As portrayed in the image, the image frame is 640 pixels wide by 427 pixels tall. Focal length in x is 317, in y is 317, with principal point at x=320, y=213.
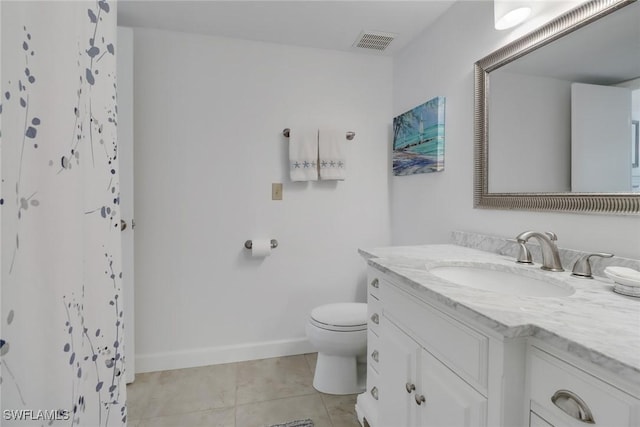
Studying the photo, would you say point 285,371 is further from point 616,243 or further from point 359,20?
point 359,20

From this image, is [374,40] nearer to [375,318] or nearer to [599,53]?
[599,53]

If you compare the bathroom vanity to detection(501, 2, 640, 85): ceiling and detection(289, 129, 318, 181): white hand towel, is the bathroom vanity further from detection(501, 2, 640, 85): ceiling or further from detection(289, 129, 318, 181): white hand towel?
detection(289, 129, 318, 181): white hand towel

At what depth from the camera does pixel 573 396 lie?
0.56 m

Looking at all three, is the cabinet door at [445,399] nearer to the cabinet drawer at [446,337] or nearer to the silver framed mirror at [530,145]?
the cabinet drawer at [446,337]

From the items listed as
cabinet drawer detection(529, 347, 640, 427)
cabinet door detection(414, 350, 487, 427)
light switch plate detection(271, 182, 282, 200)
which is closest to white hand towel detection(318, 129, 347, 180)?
light switch plate detection(271, 182, 282, 200)

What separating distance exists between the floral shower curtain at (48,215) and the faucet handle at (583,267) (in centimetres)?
131

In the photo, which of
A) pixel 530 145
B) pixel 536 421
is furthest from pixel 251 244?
pixel 536 421

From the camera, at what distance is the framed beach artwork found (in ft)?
5.79

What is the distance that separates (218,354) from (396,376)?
1.40 meters

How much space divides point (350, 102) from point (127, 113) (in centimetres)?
142

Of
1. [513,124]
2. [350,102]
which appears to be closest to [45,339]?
[513,124]

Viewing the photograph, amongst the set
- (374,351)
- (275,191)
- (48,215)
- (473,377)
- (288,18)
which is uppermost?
(288,18)

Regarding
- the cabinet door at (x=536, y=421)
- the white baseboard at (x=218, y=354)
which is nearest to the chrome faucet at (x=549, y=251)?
the cabinet door at (x=536, y=421)

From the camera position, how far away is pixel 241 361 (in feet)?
6.95
